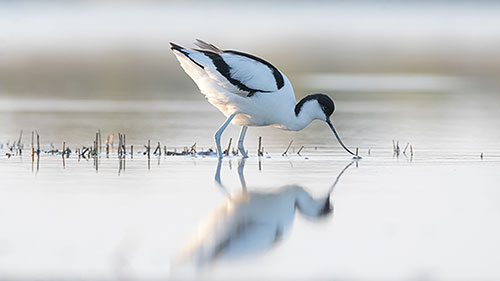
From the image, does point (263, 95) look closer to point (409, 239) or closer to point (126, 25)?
point (409, 239)

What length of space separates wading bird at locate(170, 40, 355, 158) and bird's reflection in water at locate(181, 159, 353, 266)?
2175mm

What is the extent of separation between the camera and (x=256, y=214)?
6148 mm

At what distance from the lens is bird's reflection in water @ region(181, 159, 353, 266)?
510cm

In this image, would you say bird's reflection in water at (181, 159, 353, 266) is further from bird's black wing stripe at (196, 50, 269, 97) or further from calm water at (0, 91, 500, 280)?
bird's black wing stripe at (196, 50, 269, 97)

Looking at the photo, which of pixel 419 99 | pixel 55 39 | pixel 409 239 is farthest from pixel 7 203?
pixel 55 39

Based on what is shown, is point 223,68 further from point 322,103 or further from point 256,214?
point 256,214

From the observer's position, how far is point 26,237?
17.7 feet

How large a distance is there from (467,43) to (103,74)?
22275 mm

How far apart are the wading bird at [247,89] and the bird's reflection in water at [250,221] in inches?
85.6

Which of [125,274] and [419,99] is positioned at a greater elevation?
[419,99]

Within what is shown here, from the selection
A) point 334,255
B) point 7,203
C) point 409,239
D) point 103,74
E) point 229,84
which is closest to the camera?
point 334,255

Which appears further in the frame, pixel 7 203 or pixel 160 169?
pixel 160 169

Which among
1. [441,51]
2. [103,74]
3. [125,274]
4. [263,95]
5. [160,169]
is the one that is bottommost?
[125,274]

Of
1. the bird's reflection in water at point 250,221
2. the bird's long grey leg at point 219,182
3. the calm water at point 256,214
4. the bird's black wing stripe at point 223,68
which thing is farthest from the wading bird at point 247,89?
the bird's reflection in water at point 250,221
